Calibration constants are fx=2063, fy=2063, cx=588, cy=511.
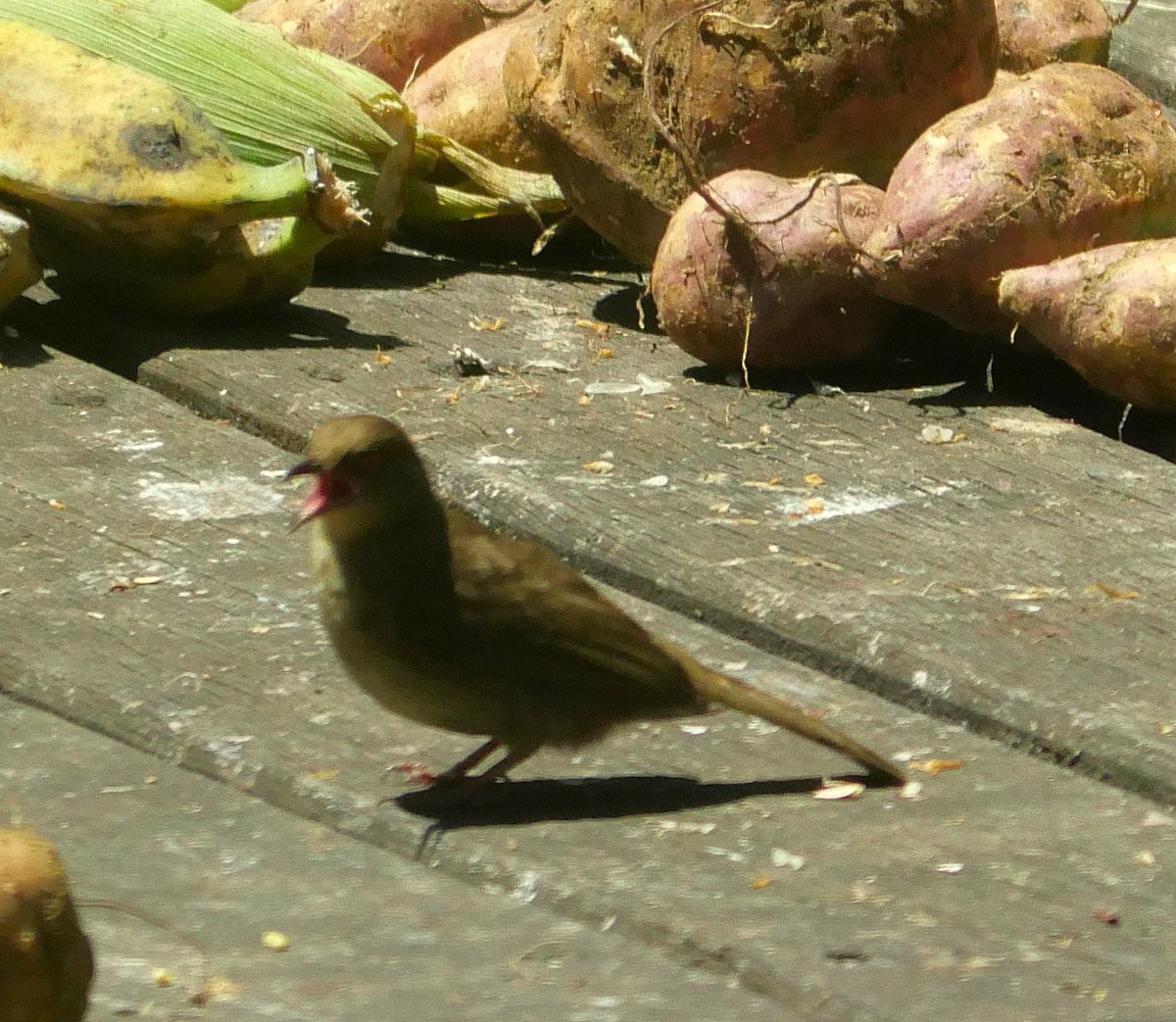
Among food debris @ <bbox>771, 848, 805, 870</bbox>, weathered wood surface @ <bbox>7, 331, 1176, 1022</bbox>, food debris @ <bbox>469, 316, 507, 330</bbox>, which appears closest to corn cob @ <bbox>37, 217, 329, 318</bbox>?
food debris @ <bbox>469, 316, 507, 330</bbox>

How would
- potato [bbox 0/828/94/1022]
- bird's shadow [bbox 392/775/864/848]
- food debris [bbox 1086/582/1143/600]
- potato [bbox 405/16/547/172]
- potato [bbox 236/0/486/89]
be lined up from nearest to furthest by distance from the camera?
1. potato [bbox 0/828/94/1022]
2. bird's shadow [bbox 392/775/864/848]
3. food debris [bbox 1086/582/1143/600]
4. potato [bbox 405/16/547/172]
5. potato [bbox 236/0/486/89]

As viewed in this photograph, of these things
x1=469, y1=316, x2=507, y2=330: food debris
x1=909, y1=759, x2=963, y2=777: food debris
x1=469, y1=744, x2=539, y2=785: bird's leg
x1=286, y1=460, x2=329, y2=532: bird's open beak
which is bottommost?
x1=469, y1=744, x2=539, y2=785: bird's leg

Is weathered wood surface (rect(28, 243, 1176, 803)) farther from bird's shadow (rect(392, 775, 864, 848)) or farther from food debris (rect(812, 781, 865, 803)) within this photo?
bird's shadow (rect(392, 775, 864, 848))

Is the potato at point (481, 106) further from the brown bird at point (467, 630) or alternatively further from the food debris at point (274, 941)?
the food debris at point (274, 941)

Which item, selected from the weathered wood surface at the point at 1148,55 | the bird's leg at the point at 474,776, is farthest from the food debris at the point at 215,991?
the weathered wood surface at the point at 1148,55

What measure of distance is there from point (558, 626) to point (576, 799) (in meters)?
0.22

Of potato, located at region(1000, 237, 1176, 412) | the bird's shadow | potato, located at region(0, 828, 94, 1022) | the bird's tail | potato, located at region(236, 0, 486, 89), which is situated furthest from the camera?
potato, located at region(236, 0, 486, 89)

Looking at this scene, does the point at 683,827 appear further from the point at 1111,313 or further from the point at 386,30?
the point at 386,30

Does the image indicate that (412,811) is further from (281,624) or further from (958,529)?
(958,529)

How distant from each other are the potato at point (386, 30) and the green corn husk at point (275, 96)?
0.54m

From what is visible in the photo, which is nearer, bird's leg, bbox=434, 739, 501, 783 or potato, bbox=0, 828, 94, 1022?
potato, bbox=0, 828, 94, 1022

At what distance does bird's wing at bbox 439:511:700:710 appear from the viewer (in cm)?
254

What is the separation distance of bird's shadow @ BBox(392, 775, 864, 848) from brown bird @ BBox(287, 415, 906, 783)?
0.05 m

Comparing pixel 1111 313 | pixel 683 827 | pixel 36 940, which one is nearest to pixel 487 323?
pixel 1111 313
